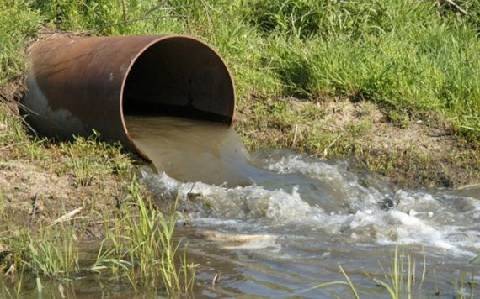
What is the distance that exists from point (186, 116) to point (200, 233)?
2384 mm

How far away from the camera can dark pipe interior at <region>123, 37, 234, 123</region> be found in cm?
754

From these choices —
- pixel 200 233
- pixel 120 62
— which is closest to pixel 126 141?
pixel 120 62

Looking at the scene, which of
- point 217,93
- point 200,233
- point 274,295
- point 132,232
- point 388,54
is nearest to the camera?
point 274,295

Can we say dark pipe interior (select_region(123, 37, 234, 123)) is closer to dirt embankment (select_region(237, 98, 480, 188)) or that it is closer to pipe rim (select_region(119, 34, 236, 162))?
pipe rim (select_region(119, 34, 236, 162))

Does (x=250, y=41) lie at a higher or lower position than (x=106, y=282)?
higher

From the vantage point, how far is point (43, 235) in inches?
197

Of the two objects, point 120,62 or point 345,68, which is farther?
point 345,68

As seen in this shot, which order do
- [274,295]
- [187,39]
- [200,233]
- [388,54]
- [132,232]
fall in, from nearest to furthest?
[274,295] → [132,232] → [200,233] → [187,39] → [388,54]

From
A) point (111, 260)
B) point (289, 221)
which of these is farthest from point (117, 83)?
point (111, 260)

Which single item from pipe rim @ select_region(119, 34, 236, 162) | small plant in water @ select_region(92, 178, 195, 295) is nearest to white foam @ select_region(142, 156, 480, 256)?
pipe rim @ select_region(119, 34, 236, 162)

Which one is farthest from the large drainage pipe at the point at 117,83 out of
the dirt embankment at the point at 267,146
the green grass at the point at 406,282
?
the green grass at the point at 406,282

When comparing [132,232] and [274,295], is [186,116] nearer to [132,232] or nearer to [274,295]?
[132,232]

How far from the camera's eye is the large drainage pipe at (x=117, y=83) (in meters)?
6.64

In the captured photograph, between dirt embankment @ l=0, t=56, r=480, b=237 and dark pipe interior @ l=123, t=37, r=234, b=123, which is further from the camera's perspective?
dark pipe interior @ l=123, t=37, r=234, b=123
